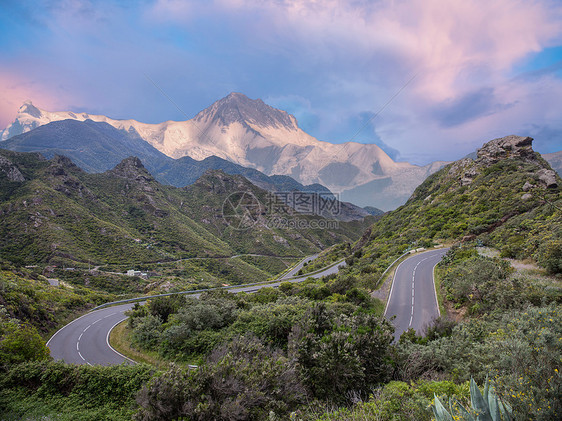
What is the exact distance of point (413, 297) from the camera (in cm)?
1755

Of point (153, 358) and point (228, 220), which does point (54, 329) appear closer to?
point (153, 358)

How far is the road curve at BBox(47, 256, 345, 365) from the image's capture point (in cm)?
1425

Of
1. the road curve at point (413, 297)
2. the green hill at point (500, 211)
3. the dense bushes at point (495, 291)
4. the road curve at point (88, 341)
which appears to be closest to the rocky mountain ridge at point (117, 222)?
the road curve at point (88, 341)

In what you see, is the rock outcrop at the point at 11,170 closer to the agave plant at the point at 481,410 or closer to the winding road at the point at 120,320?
the winding road at the point at 120,320

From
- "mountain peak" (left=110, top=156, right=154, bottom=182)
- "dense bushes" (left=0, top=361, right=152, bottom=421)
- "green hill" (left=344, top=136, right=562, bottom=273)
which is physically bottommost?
"dense bushes" (left=0, top=361, right=152, bottom=421)

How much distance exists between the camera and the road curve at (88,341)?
14250 millimetres

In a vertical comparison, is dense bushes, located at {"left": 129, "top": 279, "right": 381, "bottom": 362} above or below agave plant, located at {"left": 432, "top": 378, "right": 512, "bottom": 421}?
below

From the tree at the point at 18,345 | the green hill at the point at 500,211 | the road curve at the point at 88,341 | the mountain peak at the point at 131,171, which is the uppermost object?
the mountain peak at the point at 131,171

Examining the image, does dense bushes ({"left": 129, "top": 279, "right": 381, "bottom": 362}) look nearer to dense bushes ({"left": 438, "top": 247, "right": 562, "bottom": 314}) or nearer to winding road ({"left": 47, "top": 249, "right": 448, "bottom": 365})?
winding road ({"left": 47, "top": 249, "right": 448, "bottom": 365})
